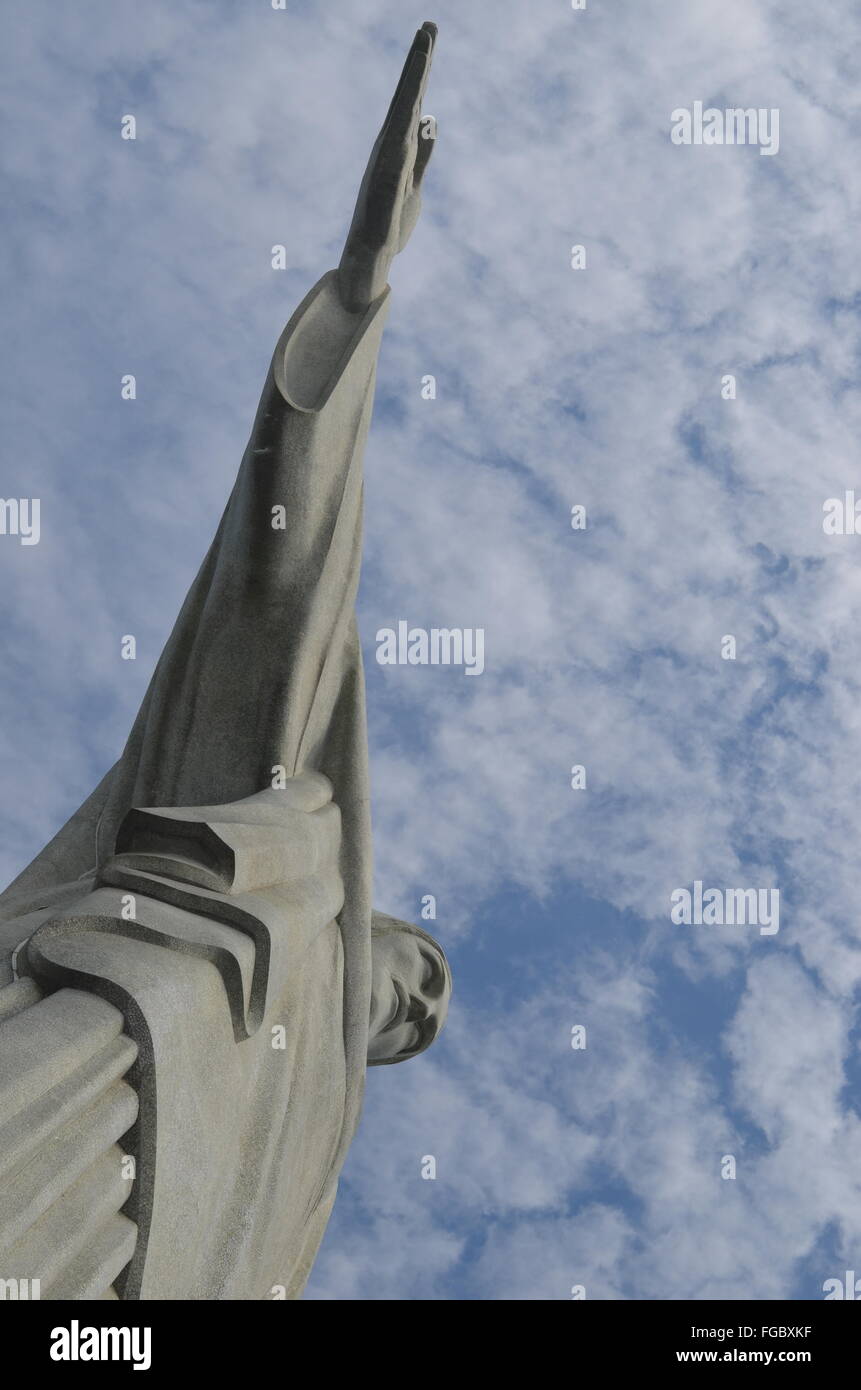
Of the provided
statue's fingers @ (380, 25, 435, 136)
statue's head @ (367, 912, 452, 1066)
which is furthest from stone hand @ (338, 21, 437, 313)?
statue's head @ (367, 912, 452, 1066)

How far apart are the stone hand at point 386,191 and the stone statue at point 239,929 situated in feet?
0.04

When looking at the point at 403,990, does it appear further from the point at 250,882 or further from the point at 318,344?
the point at 318,344

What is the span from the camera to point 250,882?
4.90 meters

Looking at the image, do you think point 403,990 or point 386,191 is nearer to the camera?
point 386,191

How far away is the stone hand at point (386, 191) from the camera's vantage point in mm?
6180

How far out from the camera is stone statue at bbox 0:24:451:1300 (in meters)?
3.64

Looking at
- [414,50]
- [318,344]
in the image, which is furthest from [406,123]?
[318,344]

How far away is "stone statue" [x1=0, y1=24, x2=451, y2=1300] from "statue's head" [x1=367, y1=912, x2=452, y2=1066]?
0.8 inches

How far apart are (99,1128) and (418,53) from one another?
16.7 ft

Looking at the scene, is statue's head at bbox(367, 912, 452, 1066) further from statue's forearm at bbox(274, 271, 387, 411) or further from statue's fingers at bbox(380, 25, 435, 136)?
statue's fingers at bbox(380, 25, 435, 136)

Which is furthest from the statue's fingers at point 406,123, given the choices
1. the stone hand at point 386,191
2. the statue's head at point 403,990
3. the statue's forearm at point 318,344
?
the statue's head at point 403,990

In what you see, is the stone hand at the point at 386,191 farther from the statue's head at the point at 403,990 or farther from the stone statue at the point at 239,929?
the statue's head at the point at 403,990

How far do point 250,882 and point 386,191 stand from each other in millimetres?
3583
